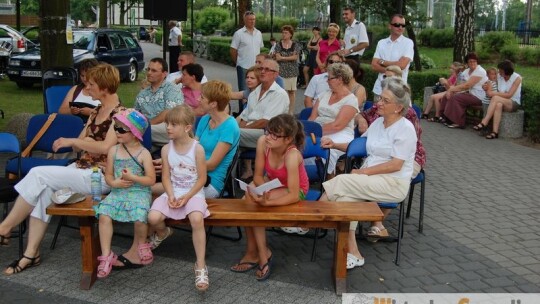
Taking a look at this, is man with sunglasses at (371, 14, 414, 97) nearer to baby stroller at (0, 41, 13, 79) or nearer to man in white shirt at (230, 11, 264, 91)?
man in white shirt at (230, 11, 264, 91)

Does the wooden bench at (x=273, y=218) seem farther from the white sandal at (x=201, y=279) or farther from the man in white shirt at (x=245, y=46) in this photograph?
the man in white shirt at (x=245, y=46)

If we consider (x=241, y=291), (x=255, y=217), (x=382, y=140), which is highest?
(x=382, y=140)

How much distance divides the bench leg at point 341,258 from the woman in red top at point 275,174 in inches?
15.6

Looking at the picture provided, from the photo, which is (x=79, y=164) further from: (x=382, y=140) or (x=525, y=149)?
(x=525, y=149)

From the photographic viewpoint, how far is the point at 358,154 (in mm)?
5699

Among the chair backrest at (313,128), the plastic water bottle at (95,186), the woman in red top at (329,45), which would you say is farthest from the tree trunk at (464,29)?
the plastic water bottle at (95,186)

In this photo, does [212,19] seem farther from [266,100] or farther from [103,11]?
[266,100]

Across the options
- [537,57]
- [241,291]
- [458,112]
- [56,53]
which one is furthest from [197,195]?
[537,57]

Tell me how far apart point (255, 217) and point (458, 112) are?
27.1 feet

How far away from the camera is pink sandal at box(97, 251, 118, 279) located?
4562mm

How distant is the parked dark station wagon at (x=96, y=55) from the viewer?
1761 centimetres

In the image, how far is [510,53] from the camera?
91.9ft

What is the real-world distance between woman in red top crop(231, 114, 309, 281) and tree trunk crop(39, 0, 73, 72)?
516 centimetres

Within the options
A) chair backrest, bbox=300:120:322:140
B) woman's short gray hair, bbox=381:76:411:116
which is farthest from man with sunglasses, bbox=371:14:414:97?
woman's short gray hair, bbox=381:76:411:116
